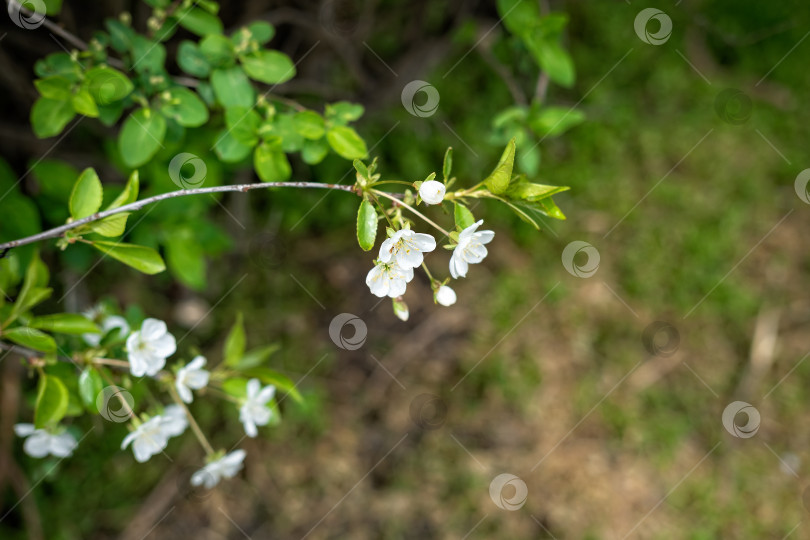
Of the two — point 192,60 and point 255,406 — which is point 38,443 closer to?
point 255,406

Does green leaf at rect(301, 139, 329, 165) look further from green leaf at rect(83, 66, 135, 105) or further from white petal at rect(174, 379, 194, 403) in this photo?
white petal at rect(174, 379, 194, 403)

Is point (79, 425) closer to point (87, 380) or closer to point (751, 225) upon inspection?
point (87, 380)

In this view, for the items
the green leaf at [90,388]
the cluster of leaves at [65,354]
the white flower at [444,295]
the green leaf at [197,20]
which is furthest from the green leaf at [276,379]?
the green leaf at [197,20]

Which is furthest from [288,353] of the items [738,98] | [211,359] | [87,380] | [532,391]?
[738,98]

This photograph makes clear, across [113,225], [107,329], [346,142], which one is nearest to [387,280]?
[346,142]

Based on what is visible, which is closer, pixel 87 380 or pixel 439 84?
pixel 87 380

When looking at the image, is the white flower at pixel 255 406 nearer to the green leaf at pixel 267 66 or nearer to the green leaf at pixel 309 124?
the green leaf at pixel 309 124
